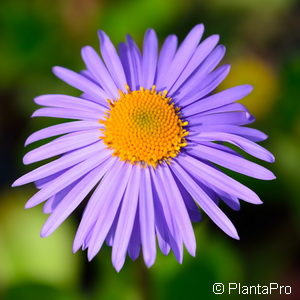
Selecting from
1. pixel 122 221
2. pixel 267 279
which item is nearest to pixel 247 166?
pixel 122 221

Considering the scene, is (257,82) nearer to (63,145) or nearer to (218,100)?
(218,100)

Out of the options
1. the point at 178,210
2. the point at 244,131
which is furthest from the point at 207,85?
the point at 178,210

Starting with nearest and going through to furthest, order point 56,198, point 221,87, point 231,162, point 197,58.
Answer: point 231,162 < point 56,198 < point 197,58 < point 221,87

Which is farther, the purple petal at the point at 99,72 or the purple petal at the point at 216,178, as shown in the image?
the purple petal at the point at 99,72

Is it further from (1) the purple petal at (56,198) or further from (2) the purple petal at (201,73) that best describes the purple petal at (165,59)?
(1) the purple petal at (56,198)

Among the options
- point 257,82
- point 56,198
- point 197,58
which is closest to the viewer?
point 56,198

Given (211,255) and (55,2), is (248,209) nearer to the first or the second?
(211,255)

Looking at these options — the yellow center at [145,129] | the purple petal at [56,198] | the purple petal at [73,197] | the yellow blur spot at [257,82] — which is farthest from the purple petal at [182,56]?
the yellow blur spot at [257,82]
